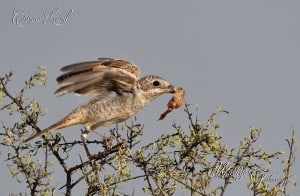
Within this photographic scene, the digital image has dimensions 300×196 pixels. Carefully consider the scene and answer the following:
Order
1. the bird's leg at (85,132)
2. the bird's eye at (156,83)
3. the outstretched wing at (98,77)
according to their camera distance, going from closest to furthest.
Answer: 1. the outstretched wing at (98,77)
2. the bird's leg at (85,132)
3. the bird's eye at (156,83)

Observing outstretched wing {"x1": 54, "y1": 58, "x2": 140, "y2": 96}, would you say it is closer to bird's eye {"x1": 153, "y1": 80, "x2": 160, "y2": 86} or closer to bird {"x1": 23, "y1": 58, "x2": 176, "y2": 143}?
bird {"x1": 23, "y1": 58, "x2": 176, "y2": 143}

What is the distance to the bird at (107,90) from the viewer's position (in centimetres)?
796

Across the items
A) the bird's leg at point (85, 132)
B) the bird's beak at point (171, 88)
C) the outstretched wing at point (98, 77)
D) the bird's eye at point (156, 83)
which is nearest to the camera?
the outstretched wing at point (98, 77)

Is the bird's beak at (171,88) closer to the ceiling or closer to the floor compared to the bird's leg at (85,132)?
closer to the ceiling

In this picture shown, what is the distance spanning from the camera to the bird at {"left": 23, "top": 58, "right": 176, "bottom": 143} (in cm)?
796

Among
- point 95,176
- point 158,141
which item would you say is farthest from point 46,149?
point 158,141

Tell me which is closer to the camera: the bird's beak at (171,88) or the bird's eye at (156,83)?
the bird's beak at (171,88)

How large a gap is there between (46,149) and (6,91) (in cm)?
70

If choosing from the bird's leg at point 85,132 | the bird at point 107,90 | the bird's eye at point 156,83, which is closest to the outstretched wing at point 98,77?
the bird at point 107,90

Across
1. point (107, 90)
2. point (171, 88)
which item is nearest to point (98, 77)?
point (107, 90)

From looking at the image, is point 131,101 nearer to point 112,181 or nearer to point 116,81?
point 116,81

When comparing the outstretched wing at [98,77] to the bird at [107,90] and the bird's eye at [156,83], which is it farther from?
the bird's eye at [156,83]

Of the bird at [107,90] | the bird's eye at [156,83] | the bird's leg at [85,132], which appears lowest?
the bird's leg at [85,132]

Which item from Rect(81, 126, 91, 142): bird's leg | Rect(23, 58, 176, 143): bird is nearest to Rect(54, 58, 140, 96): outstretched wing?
Rect(23, 58, 176, 143): bird
